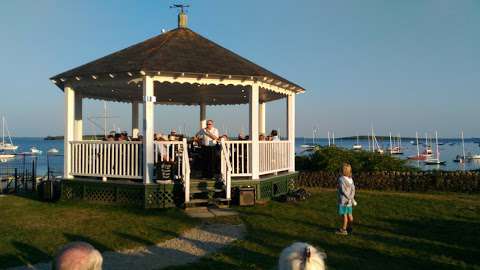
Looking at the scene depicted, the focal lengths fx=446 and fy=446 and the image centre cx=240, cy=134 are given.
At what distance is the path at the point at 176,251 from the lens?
22.3 feet

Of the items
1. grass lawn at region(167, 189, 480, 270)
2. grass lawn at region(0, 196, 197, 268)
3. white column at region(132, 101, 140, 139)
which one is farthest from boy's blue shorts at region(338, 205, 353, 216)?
white column at region(132, 101, 140, 139)

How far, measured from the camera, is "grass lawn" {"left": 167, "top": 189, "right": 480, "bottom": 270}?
22.7ft

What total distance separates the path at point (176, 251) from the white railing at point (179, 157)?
8.08 feet

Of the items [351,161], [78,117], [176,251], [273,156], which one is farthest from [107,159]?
[351,161]

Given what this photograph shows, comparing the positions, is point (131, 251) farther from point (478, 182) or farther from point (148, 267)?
point (478, 182)

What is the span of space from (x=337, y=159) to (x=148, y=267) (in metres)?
15.0

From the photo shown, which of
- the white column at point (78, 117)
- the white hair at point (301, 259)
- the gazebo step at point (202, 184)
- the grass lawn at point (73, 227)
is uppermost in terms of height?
the white column at point (78, 117)

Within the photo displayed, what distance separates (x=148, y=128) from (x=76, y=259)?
959cm

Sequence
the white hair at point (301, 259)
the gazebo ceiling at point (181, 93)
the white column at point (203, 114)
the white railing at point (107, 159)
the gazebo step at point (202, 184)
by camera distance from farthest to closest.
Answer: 1. the white column at point (203, 114)
2. the gazebo ceiling at point (181, 93)
3. the white railing at point (107, 159)
4. the gazebo step at point (202, 184)
5. the white hair at point (301, 259)

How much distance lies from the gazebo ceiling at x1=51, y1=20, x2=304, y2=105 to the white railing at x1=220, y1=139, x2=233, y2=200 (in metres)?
1.89

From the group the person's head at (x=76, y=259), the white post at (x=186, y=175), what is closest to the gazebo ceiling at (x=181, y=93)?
the white post at (x=186, y=175)

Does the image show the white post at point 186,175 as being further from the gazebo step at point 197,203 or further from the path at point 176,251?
the path at point 176,251

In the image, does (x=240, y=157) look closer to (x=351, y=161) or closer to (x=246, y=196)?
(x=246, y=196)

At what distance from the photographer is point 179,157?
40.0ft
